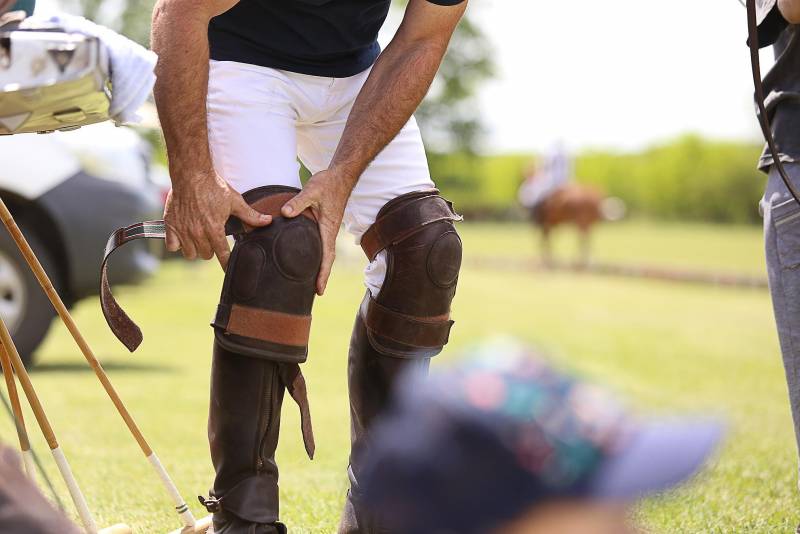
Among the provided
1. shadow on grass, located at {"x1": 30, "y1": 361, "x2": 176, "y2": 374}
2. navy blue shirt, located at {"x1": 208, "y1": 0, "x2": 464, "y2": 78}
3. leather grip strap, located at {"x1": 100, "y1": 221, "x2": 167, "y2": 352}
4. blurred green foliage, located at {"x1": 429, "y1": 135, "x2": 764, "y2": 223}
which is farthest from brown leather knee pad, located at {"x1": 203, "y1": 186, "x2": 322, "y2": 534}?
blurred green foliage, located at {"x1": 429, "y1": 135, "x2": 764, "y2": 223}

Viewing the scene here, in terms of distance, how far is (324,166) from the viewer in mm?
3229

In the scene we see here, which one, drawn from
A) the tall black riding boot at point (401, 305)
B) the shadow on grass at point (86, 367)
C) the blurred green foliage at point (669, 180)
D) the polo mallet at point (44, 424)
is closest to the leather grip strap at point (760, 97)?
the tall black riding boot at point (401, 305)

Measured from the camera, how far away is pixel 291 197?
9.16 ft

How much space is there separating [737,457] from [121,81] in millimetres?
3702

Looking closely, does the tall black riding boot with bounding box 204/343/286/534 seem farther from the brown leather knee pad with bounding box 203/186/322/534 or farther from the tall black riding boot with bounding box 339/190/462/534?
the tall black riding boot with bounding box 339/190/462/534

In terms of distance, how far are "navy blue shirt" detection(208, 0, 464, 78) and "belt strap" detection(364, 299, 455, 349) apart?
0.65 m

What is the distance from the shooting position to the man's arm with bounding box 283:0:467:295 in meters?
2.81

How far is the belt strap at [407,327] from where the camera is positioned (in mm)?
3037

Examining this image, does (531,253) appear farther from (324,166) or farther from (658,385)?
(324,166)

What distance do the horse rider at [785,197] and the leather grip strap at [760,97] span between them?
0.13 feet

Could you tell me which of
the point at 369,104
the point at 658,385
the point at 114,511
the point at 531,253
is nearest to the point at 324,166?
the point at 369,104

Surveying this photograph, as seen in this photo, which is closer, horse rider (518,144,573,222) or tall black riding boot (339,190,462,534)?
tall black riding boot (339,190,462,534)

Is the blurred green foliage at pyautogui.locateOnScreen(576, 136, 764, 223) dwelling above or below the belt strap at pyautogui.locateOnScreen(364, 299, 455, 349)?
below

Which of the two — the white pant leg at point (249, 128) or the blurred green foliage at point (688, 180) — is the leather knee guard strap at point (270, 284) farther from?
the blurred green foliage at point (688, 180)
